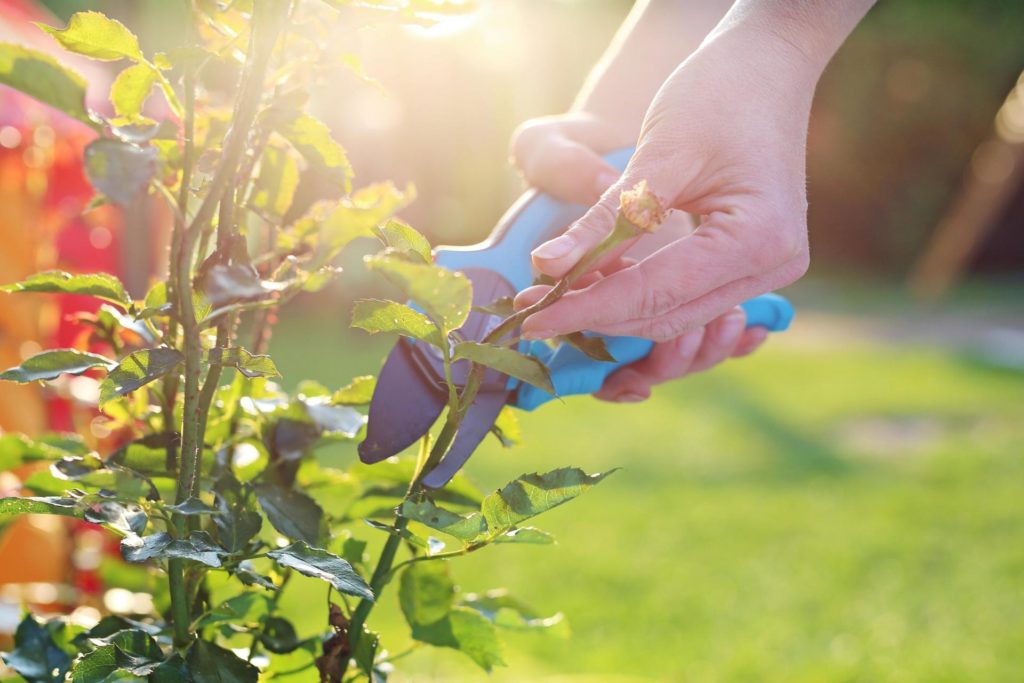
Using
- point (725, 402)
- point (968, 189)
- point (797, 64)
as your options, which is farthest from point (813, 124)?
point (797, 64)

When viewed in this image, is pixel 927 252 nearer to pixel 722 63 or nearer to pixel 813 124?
pixel 813 124

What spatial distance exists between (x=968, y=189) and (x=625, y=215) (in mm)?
12475

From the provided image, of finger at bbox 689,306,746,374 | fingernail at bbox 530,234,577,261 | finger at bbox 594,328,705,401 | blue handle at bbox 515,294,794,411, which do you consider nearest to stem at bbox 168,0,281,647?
fingernail at bbox 530,234,577,261

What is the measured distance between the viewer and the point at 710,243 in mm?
832

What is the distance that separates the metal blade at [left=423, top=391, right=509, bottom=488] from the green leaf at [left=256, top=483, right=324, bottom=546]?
104 mm

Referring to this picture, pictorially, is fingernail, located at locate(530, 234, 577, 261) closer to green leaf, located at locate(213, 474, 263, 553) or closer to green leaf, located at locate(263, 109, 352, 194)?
green leaf, located at locate(263, 109, 352, 194)

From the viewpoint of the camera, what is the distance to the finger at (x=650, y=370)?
1.20 m

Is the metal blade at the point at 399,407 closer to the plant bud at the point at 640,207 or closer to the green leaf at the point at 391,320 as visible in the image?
the green leaf at the point at 391,320

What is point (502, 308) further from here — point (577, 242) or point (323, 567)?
point (323, 567)

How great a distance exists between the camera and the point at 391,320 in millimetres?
692

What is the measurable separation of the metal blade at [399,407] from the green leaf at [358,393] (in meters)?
0.04

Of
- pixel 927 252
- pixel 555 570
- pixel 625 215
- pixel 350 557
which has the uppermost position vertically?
pixel 625 215

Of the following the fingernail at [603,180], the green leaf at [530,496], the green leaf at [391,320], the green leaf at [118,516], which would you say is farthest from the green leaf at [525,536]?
the fingernail at [603,180]

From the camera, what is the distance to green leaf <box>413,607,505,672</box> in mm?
872
